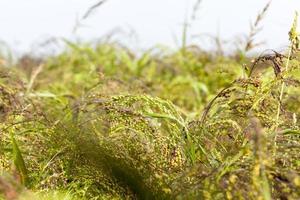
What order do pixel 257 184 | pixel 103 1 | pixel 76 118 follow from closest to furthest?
pixel 257 184 < pixel 76 118 < pixel 103 1

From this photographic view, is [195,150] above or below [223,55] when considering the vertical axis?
above

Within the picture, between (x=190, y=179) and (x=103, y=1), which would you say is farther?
(x=103, y=1)

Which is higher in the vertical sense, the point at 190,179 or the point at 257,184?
the point at 257,184

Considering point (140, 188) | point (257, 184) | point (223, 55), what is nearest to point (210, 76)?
point (223, 55)

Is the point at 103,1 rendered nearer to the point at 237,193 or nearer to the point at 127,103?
the point at 127,103

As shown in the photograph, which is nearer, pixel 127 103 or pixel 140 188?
pixel 140 188

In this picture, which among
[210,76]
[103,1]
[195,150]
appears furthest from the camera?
[210,76]

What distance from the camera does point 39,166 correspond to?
215cm

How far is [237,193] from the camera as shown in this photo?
152 centimetres

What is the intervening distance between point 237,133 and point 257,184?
714 mm

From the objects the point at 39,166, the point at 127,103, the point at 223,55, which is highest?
the point at 127,103

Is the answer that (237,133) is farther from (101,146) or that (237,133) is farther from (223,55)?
(223,55)

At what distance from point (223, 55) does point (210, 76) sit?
76 centimetres

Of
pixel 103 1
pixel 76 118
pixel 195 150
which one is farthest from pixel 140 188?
pixel 103 1
